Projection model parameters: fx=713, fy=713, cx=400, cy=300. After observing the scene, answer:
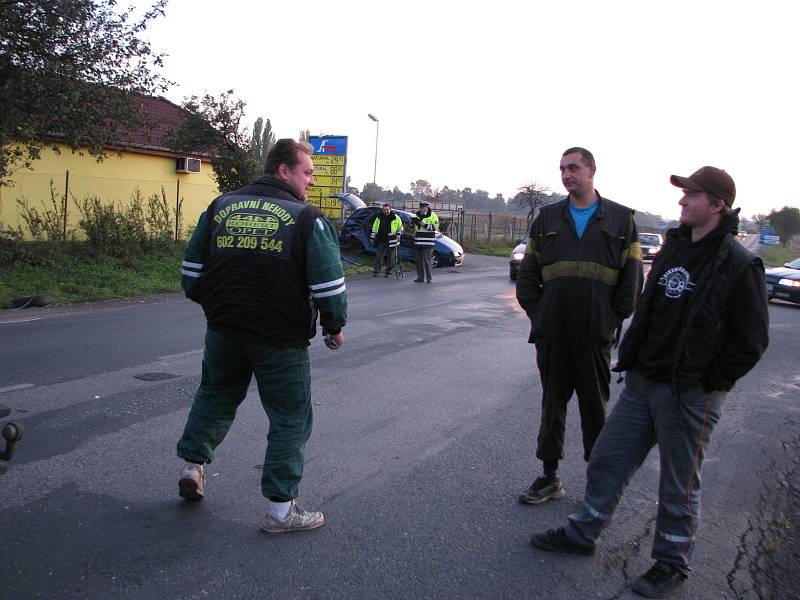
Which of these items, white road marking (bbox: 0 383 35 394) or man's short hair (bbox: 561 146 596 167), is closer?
man's short hair (bbox: 561 146 596 167)

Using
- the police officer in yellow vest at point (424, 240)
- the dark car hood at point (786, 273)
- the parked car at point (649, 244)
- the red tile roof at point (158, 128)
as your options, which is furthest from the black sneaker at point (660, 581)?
the parked car at point (649, 244)

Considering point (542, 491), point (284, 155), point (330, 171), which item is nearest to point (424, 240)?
point (330, 171)

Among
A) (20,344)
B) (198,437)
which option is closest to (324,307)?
(198,437)

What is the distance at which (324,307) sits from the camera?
352cm

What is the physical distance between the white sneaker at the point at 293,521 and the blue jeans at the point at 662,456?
4.33 feet

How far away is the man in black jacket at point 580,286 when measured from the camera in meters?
3.88

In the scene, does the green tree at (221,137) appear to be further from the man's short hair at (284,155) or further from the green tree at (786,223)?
the green tree at (786,223)

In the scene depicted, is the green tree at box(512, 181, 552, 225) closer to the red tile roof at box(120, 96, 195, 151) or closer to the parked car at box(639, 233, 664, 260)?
the parked car at box(639, 233, 664, 260)

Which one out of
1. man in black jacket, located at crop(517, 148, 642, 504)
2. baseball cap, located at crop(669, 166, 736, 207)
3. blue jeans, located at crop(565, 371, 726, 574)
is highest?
baseball cap, located at crop(669, 166, 736, 207)

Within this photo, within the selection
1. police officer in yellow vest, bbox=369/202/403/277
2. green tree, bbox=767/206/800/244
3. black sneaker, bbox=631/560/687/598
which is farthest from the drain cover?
green tree, bbox=767/206/800/244

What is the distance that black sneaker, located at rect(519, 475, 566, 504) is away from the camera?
4.18 metres

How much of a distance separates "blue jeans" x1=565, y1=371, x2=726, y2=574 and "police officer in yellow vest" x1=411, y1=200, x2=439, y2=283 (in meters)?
14.0

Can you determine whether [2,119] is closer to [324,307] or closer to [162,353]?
[162,353]

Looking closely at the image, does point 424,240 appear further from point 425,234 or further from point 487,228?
point 487,228
